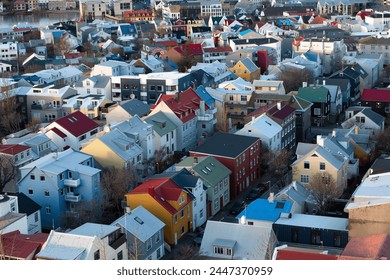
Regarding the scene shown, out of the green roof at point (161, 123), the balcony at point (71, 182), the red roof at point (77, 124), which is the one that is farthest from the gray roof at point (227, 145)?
the red roof at point (77, 124)

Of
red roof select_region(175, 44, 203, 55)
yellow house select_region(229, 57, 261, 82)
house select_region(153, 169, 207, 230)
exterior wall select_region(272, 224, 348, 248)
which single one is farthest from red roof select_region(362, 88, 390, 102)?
red roof select_region(175, 44, 203, 55)

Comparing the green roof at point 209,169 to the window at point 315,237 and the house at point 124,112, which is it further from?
the house at point 124,112

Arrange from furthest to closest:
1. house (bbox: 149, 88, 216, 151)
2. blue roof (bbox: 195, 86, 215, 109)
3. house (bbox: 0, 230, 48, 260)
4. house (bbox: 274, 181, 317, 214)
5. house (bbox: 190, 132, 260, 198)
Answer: blue roof (bbox: 195, 86, 215, 109), house (bbox: 149, 88, 216, 151), house (bbox: 190, 132, 260, 198), house (bbox: 274, 181, 317, 214), house (bbox: 0, 230, 48, 260)

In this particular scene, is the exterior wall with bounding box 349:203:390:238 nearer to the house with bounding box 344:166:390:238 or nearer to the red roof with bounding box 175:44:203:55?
the house with bounding box 344:166:390:238

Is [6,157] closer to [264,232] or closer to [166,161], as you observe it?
[166,161]

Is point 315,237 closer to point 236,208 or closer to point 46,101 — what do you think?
point 236,208
